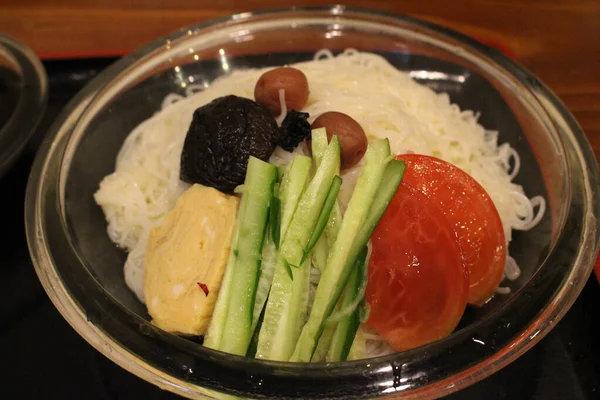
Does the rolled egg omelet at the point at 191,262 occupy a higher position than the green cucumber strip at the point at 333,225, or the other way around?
the green cucumber strip at the point at 333,225

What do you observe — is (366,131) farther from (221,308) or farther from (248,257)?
(221,308)

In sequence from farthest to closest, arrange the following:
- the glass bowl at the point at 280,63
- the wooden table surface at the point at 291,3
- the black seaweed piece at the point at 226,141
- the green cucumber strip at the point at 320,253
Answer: the wooden table surface at the point at 291,3 → the black seaweed piece at the point at 226,141 → the green cucumber strip at the point at 320,253 → the glass bowl at the point at 280,63

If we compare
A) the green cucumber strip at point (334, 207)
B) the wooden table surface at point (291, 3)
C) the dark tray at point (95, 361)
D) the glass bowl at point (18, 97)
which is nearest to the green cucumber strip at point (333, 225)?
the green cucumber strip at point (334, 207)

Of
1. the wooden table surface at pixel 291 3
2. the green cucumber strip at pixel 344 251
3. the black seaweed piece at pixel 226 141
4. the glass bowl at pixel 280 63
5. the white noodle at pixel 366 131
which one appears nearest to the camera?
the glass bowl at pixel 280 63

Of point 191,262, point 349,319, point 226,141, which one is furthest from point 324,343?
point 226,141

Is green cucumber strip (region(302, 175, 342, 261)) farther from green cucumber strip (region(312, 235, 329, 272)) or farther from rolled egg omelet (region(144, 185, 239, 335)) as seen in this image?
rolled egg omelet (region(144, 185, 239, 335))

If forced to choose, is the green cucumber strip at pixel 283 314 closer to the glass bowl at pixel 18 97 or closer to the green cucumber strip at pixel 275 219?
the green cucumber strip at pixel 275 219

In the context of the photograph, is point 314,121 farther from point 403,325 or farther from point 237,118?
point 403,325

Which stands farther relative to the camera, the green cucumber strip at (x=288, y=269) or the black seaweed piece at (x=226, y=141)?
the black seaweed piece at (x=226, y=141)
